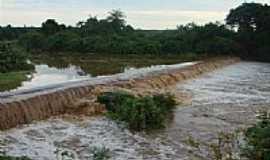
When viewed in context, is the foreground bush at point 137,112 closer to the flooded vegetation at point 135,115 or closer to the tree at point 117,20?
the flooded vegetation at point 135,115

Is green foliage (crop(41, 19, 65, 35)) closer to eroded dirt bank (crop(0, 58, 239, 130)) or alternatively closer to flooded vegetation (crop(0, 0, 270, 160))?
flooded vegetation (crop(0, 0, 270, 160))

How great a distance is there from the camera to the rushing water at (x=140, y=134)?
9.53 metres

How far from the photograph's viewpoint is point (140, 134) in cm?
1123

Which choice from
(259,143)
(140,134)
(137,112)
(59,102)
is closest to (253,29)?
(59,102)

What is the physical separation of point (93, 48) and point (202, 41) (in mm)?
8902

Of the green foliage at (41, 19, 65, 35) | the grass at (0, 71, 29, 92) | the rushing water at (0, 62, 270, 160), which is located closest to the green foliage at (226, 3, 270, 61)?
the green foliage at (41, 19, 65, 35)

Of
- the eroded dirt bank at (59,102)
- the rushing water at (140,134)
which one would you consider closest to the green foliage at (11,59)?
the eroded dirt bank at (59,102)

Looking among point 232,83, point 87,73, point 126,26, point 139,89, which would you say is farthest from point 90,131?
point 126,26

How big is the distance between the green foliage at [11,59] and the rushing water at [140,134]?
37.2 feet

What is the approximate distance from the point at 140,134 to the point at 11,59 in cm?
1572

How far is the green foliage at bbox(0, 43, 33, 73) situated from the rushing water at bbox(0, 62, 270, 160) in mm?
11342

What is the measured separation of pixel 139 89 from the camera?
1739cm

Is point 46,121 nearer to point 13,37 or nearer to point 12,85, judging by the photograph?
point 12,85

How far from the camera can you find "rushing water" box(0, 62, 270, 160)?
953 cm
